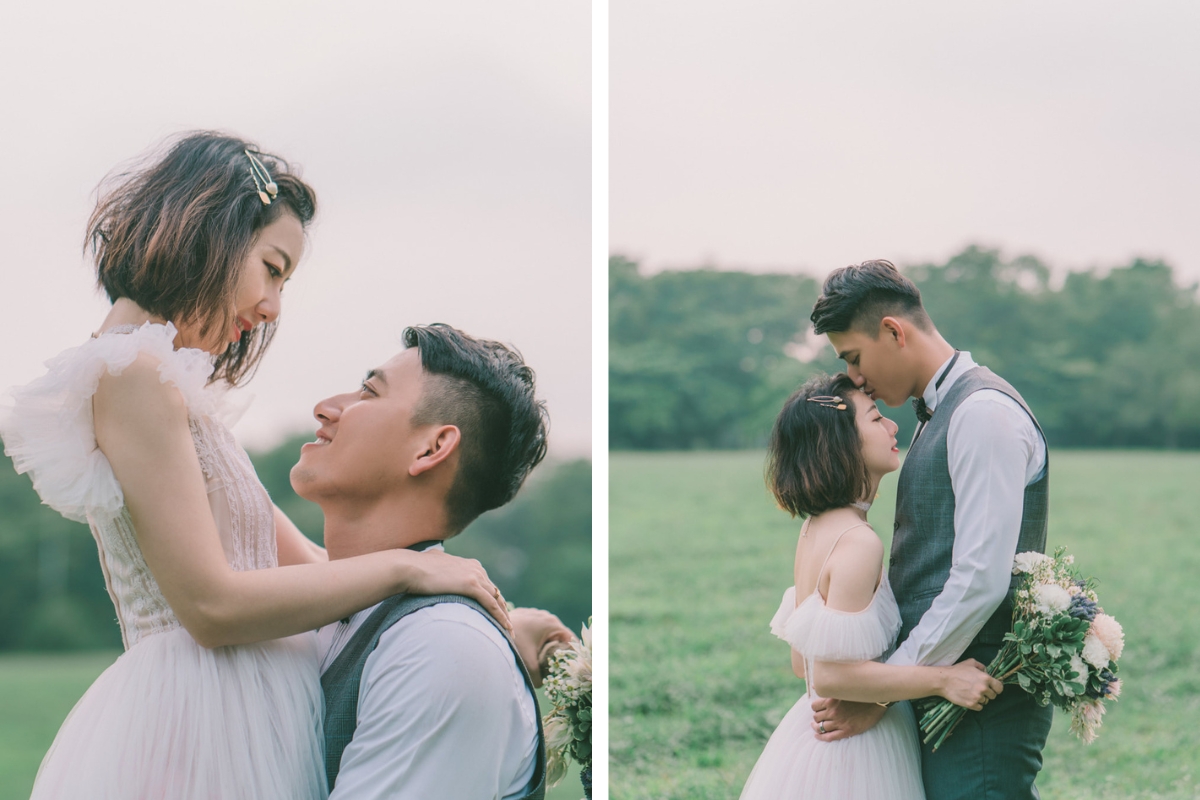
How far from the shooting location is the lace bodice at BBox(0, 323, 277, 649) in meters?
1.95

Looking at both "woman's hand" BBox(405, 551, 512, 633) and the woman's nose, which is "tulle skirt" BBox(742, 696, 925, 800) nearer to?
"woman's hand" BBox(405, 551, 512, 633)

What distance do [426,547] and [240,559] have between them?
401 mm

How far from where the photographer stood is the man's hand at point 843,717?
2.59 m

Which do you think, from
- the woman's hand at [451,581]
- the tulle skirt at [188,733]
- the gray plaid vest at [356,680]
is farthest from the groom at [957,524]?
the tulle skirt at [188,733]

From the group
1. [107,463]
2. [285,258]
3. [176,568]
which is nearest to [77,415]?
[107,463]

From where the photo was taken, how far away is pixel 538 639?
2.60m

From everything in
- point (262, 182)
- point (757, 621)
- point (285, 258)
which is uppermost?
point (262, 182)

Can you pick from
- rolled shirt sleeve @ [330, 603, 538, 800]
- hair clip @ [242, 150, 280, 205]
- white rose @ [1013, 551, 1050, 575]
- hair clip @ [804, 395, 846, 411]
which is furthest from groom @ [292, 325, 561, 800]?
white rose @ [1013, 551, 1050, 575]

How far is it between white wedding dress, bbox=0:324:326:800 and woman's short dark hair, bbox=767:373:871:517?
Result: 1.38 meters

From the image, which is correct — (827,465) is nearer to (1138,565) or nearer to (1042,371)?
(1138,565)

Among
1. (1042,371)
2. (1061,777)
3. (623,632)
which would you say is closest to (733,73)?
(1042,371)

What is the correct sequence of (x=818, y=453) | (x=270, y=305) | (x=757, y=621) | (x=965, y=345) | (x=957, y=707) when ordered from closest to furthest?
1. (x=270, y=305)
2. (x=957, y=707)
3. (x=818, y=453)
4. (x=757, y=621)
5. (x=965, y=345)

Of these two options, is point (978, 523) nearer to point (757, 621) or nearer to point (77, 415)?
point (77, 415)

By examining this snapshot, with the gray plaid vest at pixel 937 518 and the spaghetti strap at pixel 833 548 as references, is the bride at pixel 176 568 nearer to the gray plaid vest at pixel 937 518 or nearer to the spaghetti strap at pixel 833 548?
the spaghetti strap at pixel 833 548
